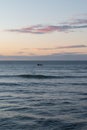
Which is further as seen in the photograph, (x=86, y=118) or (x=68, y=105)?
(x=68, y=105)

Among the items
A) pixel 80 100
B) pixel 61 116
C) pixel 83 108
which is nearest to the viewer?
pixel 61 116

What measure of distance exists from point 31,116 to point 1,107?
3.98m

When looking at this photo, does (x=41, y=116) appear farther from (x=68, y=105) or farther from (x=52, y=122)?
(x=68, y=105)

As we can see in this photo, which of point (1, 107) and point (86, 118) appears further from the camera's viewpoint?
point (1, 107)

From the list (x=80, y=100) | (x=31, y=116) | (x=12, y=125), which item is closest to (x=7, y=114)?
(x=31, y=116)

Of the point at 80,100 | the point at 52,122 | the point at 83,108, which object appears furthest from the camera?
the point at 80,100

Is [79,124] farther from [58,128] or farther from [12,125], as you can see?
[12,125]

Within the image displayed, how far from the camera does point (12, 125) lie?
1661 cm

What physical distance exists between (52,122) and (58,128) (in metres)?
1.38

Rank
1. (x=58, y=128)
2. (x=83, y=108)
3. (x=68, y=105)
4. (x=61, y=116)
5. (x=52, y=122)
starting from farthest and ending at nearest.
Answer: (x=68, y=105) → (x=83, y=108) → (x=61, y=116) → (x=52, y=122) → (x=58, y=128)

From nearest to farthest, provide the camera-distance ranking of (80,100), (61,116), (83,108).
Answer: (61,116)
(83,108)
(80,100)

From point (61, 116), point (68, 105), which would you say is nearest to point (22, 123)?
point (61, 116)

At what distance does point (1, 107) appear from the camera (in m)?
22.3

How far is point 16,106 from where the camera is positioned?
23.1 m
